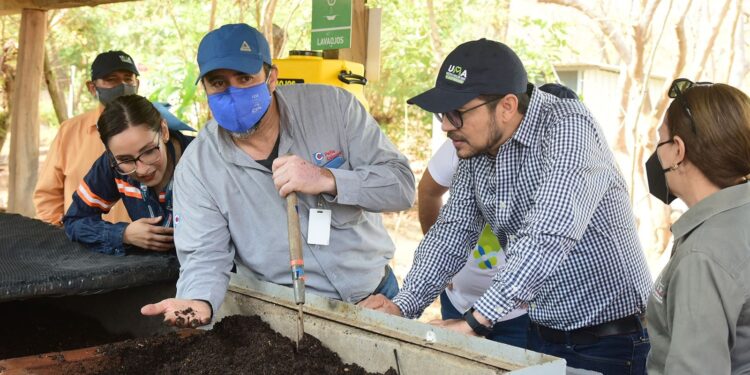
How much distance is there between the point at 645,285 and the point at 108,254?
72.8 inches

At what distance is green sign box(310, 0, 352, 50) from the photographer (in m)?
4.17

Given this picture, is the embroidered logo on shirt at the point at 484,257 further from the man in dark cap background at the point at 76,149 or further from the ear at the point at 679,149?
the man in dark cap background at the point at 76,149

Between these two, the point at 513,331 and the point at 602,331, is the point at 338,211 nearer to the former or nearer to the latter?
the point at 513,331

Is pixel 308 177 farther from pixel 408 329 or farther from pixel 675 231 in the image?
pixel 675 231

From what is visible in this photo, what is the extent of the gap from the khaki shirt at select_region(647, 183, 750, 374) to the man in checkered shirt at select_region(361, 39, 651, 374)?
12.3 inches

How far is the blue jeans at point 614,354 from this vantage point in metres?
2.26

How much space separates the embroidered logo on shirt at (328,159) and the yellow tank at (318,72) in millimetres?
1336

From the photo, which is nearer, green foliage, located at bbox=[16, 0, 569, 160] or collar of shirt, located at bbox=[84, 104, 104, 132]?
collar of shirt, located at bbox=[84, 104, 104, 132]

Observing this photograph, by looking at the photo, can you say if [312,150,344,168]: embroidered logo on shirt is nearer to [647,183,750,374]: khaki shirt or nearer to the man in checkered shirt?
the man in checkered shirt

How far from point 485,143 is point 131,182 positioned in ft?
4.68

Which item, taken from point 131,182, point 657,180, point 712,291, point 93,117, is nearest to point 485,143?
point 657,180

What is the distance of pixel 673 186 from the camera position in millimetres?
1942

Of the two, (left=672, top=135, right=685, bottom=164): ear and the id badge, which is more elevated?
(left=672, top=135, right=685, bottom=164): ear

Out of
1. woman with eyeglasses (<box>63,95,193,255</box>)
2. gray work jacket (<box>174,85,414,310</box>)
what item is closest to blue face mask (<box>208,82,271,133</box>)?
gray work jacket (<box>174,85,414,310</box>)
